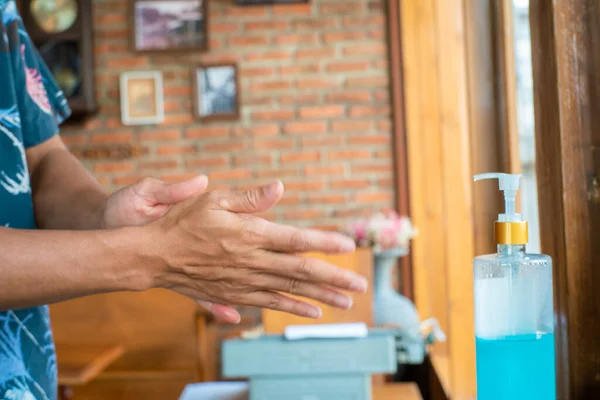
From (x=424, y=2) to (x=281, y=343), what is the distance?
2190 mm

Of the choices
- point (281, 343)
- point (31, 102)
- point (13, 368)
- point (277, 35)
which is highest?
point (277, 35)

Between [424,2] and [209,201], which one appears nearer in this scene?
[209,201]

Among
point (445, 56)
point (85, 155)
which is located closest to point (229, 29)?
point (85, 155)

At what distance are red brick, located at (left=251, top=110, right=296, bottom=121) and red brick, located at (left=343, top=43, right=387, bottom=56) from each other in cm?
44

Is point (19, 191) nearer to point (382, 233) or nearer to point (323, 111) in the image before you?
point (382, 233)

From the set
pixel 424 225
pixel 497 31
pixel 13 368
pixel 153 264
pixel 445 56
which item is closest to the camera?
pixel 153 264

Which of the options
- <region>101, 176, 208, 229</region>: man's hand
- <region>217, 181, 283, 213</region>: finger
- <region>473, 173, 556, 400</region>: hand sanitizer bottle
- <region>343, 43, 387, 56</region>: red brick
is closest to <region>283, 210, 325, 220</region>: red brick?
<region>343, 43, 387, 56</region>: red brick

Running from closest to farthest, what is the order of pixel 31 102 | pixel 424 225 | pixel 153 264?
pixel 153 264 → pixel 31 102 → pixel 424 225

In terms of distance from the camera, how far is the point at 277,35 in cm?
353

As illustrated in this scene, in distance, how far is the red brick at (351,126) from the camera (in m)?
3.51

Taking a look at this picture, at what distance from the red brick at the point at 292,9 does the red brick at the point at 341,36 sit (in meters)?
0.17

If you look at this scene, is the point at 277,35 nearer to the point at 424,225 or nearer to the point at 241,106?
the point at 241,106

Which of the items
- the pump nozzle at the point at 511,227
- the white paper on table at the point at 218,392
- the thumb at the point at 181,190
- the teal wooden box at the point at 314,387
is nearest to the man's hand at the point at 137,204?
the thumb at the point at 181,190

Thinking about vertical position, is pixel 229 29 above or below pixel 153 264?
above
